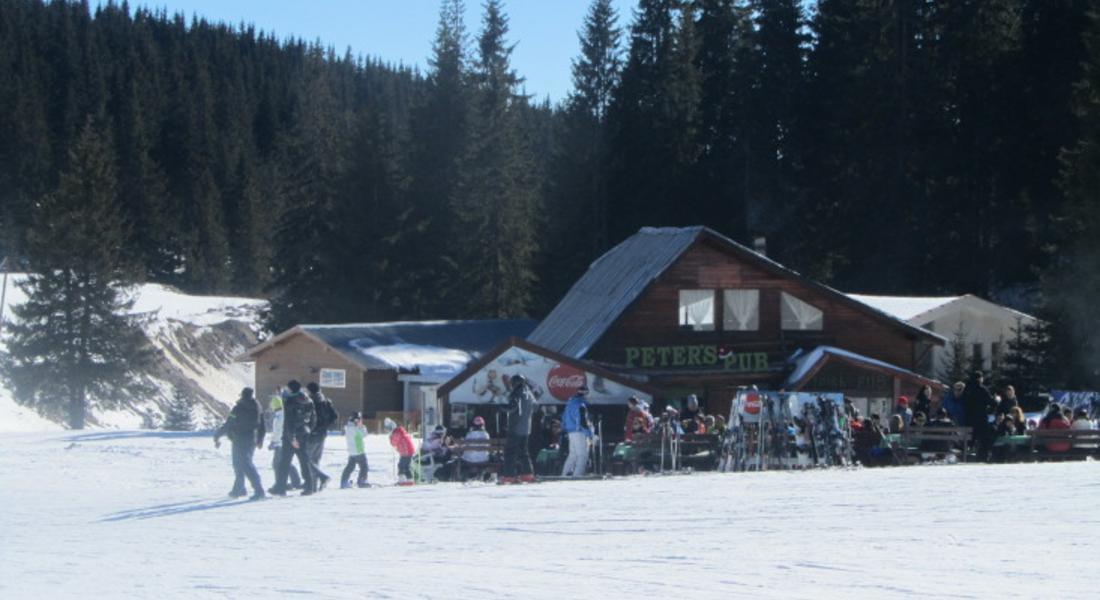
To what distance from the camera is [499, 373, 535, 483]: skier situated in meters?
19.5

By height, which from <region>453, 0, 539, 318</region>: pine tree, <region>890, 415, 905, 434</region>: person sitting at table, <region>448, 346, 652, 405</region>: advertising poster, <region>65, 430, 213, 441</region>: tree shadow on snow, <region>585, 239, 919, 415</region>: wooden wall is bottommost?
<region>65, 430, 213, 441</region>: tree shadow on snow

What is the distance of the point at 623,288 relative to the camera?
3559 cm

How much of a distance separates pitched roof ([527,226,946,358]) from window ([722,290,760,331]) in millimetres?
852

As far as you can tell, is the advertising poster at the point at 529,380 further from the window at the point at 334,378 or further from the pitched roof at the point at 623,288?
the window at the point at 334,378

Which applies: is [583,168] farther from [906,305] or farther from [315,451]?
[315,451]

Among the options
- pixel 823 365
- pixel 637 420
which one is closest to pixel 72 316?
pixel 823 365

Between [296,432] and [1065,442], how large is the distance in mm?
12344

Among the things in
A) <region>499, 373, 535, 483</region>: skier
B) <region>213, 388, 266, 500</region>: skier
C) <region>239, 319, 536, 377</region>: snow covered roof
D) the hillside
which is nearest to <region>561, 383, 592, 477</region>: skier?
<region>499, 373, 535, 483</region>: skier

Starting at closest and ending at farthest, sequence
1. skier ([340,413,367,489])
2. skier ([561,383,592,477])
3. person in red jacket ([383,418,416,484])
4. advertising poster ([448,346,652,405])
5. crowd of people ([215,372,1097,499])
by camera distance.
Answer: crowd of people ([215,372,1097,499])
skier ([340,413,367,489])
skier ([561,383,592,477])
person in red jacket ([383,418,416,484])
advertising poster ([448,346,652,405])

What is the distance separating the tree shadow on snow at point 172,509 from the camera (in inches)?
628

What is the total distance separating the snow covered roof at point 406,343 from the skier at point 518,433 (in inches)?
903

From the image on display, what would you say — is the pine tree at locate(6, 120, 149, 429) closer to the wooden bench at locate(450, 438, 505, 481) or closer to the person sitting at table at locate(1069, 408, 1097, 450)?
the wooden bench at locate(450, 438, 505, 481)

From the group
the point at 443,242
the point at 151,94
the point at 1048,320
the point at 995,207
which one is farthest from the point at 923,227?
the point at 151,94

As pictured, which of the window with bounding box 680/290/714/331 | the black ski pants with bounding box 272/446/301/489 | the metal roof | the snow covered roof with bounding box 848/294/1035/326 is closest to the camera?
the black ski pants with bounding box 272/446/301/489
